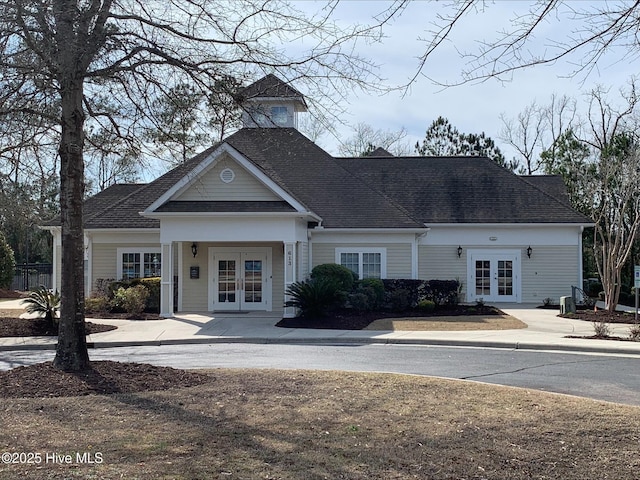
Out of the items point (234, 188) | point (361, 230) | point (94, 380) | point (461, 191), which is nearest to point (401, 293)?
point (361, 230)

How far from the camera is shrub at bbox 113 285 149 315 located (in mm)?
21641

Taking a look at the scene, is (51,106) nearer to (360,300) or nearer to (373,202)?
(360,300)

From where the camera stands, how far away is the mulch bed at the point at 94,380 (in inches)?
325

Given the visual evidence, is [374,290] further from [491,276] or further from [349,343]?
[491,276]

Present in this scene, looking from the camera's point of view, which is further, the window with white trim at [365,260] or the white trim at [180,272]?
the window with white trim at [365,260]

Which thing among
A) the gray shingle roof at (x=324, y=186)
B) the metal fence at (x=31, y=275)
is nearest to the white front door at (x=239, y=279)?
the gray shingle roof at (x=324, y=186)

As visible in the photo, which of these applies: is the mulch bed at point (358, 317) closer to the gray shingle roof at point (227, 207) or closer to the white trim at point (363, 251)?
the white trim at point (363, 251)

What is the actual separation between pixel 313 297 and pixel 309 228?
4.43 meters

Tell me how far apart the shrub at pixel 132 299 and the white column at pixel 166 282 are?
2.58 ft

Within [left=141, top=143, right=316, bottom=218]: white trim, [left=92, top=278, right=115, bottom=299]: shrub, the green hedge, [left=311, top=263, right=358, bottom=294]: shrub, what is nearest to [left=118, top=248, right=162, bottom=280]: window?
[left=92, top=278, right=115, bottom=299]: shrub

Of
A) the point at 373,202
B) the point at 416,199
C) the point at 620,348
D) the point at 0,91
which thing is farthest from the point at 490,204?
the point at 0,91

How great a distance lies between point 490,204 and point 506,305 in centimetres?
434

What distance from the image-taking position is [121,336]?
680 inches

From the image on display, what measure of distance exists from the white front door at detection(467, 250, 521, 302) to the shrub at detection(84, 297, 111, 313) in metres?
14.1
